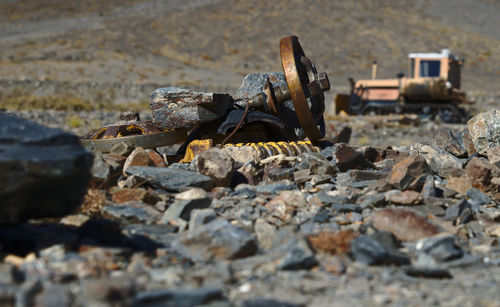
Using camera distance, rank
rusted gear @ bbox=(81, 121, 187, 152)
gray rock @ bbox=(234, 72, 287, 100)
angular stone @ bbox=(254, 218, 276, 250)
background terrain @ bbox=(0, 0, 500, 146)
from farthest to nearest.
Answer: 1. background terrain @ bbox=(0, 0, 500, 146)
2. gray rock @ bbox=(234, 72, 287, 100)
3. rusted gear @ bbox=(81, 121, 187, 152)
4. angular stone @ bbox=(254, 218, 276, 250)

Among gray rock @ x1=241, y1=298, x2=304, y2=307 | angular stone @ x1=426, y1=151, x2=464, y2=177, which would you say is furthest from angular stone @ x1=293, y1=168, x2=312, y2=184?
gray rock @ x1=241, y1=298, x2=304, y2=307

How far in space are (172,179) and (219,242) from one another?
1.55m

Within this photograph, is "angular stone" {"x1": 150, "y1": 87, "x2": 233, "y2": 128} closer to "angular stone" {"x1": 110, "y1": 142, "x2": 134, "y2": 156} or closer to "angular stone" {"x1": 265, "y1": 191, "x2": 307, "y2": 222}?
"angular stone" {"x1": 110, "y1": 142, "x2": 134, "y2": 156}

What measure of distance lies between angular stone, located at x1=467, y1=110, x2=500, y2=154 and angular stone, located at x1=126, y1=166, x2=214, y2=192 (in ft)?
10.7

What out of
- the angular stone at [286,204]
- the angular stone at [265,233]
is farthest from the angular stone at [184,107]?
the angular stone at [265,233]

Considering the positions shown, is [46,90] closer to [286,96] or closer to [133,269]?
[286,96]

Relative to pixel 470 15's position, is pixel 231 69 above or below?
below

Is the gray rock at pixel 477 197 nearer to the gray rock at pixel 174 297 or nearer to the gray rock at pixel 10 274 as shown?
the gray rock at pixel 174 297

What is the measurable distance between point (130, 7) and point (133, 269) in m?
54.2

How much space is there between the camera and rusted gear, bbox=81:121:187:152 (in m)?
6.32

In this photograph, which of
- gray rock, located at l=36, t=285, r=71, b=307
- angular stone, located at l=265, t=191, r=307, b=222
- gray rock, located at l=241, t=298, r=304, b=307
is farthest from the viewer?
angular stone, located at l=265, t=191, r=307, b=222

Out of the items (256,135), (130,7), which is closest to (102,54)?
(130,7)

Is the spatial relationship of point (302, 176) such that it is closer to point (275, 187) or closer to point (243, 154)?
point (275, 187)

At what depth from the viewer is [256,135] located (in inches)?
268
